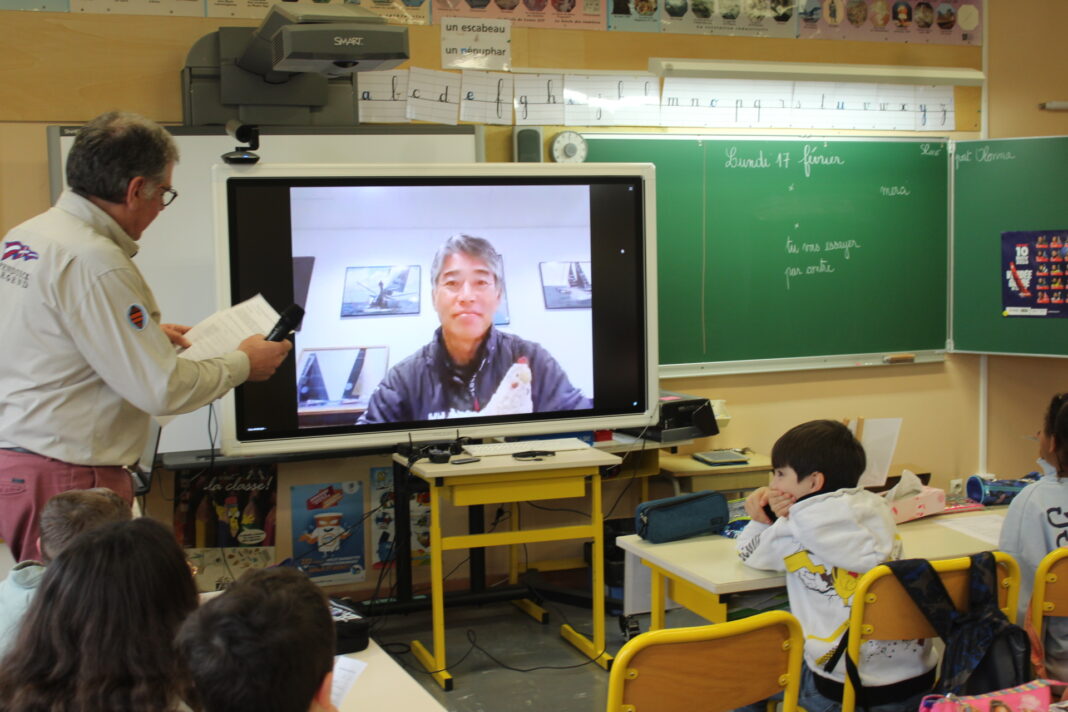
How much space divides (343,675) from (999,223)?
15.5 ft

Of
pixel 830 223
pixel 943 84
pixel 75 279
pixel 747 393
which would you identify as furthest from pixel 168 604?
pixel 943 84

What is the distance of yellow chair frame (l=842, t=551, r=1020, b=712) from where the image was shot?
2252mm

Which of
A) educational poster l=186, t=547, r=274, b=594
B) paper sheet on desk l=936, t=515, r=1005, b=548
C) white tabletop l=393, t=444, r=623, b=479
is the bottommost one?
educational poster l=186, t=547, r=274, b=594

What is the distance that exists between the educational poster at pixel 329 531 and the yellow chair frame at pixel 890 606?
2843 millimetres

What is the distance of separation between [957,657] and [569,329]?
2.11 meters

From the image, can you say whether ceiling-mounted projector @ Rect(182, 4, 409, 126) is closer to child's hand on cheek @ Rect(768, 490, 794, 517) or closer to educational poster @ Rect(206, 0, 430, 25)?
educational poster @ Rect(206, 0, 430, 25)

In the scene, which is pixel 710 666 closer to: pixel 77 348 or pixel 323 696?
pixel 323 696

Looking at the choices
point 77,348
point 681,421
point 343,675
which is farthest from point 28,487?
point 681,421

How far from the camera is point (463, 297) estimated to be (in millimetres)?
3961

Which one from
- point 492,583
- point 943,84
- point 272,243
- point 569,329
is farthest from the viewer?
point 943,84

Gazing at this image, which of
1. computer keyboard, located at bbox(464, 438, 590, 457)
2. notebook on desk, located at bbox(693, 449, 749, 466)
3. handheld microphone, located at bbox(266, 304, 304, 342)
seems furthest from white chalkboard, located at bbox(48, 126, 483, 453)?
notebook on desk, located at bbox(693, 449, 749, 466)

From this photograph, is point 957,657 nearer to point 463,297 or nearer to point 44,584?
point 44,584

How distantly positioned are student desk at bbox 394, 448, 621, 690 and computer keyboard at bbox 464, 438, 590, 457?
56mm

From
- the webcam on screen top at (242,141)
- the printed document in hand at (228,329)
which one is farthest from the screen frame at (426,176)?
the printed document in hand at (228,329)
